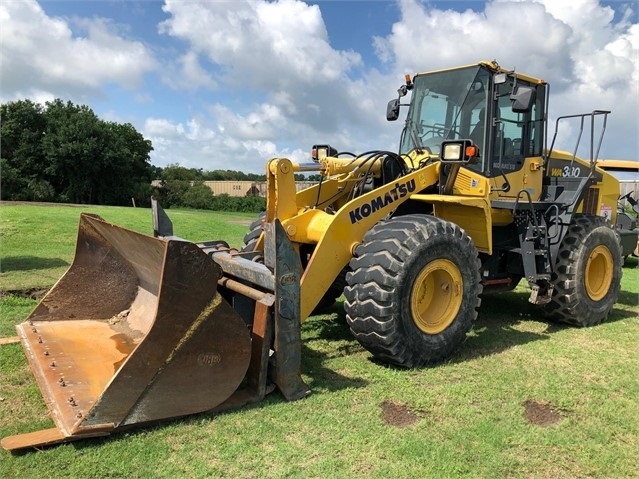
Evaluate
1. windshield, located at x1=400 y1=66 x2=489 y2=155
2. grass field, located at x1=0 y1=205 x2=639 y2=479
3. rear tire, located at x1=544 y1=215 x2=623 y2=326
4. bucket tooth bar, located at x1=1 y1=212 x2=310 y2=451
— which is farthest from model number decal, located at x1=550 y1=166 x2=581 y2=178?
bucket tooth bar, located at x1=1 y1=212 x2=310 y2=451

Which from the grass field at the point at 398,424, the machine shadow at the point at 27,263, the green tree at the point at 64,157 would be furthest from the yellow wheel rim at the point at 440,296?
the green tree at the point at 64,157

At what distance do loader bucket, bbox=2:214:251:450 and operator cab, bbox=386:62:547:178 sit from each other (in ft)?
10.3

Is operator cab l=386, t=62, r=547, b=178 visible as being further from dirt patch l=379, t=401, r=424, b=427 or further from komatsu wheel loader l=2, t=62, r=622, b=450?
dirt patch l=379, t=401, r=424, b=427

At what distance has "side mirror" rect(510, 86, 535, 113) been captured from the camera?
5.20m

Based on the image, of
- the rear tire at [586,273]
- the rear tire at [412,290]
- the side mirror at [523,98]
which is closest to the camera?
the rear tire at [412,290]

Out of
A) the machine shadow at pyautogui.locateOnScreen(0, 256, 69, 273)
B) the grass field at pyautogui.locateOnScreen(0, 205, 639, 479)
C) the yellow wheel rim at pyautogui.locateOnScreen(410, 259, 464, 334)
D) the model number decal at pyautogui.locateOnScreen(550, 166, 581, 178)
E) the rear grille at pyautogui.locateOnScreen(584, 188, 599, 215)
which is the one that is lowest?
the grass field at pyautogui.locateOnScreen(0, 205, 639, 479)

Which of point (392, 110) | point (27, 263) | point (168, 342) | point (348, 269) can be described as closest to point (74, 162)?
point (27, 263)

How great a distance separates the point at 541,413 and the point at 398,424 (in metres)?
1.14

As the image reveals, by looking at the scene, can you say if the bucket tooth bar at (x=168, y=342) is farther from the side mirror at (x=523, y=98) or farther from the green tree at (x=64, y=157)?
the green tree at (x=64, y=157)

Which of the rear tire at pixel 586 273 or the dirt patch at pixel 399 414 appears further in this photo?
the rear tire at pixel 586 273

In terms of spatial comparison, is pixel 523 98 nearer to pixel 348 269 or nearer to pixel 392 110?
pixel 392 110

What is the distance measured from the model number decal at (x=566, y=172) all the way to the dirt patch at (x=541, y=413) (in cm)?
377

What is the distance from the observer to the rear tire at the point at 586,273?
6.29 meters

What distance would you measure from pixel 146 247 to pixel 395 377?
2258mm
